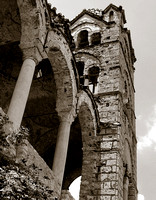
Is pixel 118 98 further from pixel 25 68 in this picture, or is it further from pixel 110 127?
pixel 25 68

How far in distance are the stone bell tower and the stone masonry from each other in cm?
3

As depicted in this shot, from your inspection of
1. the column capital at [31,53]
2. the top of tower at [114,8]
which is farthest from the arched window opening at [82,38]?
the column capital at [31,53]

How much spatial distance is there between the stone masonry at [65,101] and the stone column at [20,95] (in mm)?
19

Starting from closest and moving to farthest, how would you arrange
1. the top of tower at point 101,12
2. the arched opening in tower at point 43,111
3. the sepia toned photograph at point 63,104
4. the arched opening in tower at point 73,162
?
the sepia toned photograph at point 63,104, the arched opening in tower at point 43,111, the arched opening in tower at point 73,162, the top of tower at point 101,12

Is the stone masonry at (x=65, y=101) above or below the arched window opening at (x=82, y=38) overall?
below

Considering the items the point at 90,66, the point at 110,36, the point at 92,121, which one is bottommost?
the point at 92,121

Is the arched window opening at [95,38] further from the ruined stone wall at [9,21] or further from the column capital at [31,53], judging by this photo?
the column capital at [31,53]

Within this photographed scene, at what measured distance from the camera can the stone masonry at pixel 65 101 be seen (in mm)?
4773

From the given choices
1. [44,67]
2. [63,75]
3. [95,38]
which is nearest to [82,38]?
[95,38]

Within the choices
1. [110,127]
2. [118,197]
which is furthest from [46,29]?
[118,197]

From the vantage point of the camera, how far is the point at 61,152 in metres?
6.11

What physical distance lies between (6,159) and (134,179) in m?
8.08

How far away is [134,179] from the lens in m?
10.8

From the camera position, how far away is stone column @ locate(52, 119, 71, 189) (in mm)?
5863
